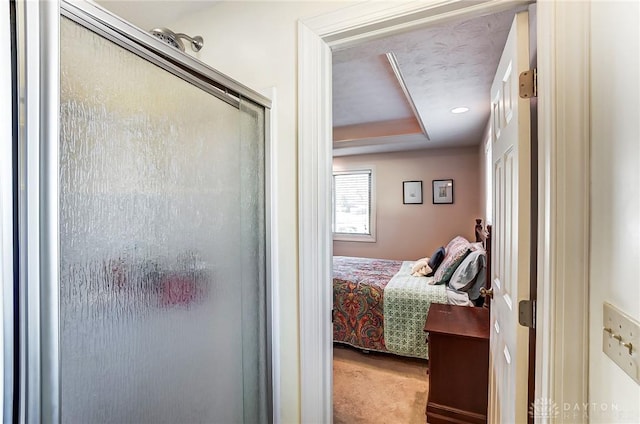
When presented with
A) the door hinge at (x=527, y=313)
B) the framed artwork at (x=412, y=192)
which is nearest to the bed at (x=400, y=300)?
the door hinge at (x=527, y=313)

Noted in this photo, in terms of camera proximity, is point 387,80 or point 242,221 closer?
point 242,221

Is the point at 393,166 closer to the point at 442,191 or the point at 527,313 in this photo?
the point at 442,191

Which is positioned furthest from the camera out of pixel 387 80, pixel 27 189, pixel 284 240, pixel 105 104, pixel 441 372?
pixel 387 80

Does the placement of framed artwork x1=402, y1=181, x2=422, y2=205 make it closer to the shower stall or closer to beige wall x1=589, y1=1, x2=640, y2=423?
the shower stall

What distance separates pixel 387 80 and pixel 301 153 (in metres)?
1.57

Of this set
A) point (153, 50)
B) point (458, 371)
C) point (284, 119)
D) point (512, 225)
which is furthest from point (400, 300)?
point (153, 50)

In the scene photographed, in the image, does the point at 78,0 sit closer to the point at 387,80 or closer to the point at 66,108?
the point at 66,108

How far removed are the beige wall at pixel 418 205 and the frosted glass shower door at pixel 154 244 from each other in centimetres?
381

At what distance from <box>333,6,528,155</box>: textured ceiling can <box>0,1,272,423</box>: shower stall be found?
34.3 inches

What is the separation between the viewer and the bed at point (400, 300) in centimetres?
255

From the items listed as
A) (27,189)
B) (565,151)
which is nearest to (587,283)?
(565,151)

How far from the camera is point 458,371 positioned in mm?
1843

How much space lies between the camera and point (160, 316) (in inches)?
34.3

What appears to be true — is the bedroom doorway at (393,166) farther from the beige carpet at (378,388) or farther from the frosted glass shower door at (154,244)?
the frosted glass shower door at (154,244)
